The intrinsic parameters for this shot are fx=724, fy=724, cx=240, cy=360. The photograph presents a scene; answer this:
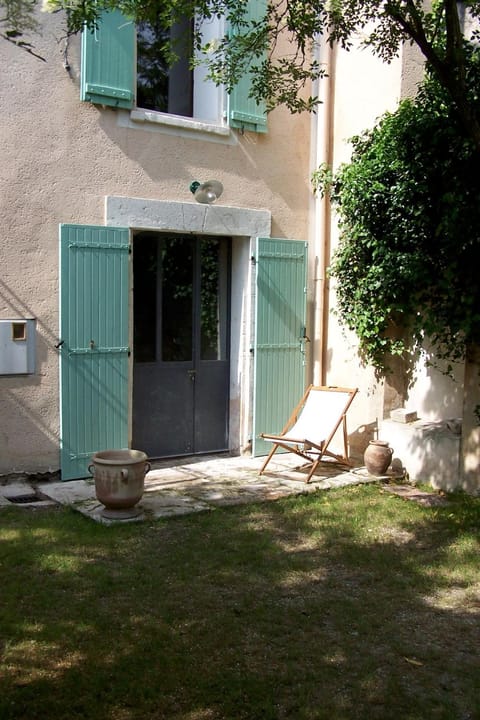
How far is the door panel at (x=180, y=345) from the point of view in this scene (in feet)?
23.9

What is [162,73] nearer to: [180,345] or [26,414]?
[180,345]

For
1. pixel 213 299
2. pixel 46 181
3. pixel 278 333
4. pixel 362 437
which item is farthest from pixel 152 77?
pixel 362 437

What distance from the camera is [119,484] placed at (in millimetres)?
5480

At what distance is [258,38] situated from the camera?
217 inches

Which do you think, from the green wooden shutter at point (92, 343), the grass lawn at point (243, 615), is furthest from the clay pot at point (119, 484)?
the green wooden shutter at point (92, 343)

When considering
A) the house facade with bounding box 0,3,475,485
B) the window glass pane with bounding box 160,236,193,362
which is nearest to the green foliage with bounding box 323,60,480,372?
the house facade with bounding box 0,3,475,485

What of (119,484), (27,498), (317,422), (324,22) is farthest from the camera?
(317,422)

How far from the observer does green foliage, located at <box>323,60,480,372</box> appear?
19.9 feet

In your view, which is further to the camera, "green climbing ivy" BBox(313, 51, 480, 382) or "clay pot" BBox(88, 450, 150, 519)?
"green climbing ivy" BBox(313, 51, 480, 382)

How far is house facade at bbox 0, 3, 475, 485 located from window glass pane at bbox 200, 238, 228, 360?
17 millimetres

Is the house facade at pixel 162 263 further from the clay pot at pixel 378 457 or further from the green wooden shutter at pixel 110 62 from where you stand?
the clay pot at pixel 378 457

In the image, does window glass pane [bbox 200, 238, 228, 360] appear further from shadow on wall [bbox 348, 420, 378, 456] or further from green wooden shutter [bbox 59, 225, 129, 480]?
shadow on wall [bbox 348, 420, 378, 456]

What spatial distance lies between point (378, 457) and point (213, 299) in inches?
94.4

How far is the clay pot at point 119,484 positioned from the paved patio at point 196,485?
0.36ft
